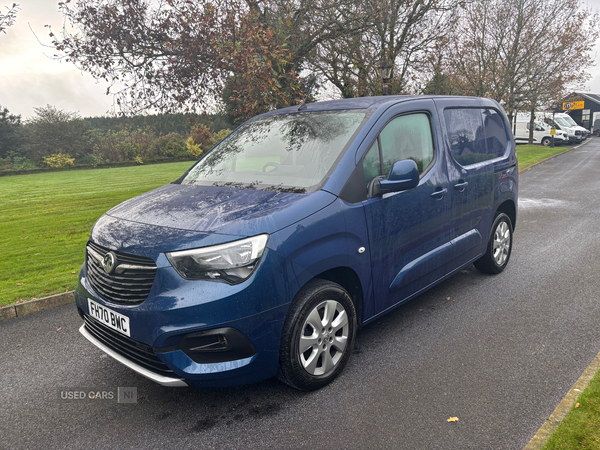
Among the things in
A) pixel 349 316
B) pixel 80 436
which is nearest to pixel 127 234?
pixel 80 436

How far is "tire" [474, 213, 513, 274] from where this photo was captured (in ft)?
17.2

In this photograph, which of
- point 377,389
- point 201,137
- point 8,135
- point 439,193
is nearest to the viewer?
point 377,389

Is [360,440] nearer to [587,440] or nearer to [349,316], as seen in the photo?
[349,316]

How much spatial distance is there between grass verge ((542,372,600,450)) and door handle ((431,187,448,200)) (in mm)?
1790

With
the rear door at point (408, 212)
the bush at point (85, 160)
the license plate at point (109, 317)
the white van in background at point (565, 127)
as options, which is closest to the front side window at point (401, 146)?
the rear door at point (408, 212)

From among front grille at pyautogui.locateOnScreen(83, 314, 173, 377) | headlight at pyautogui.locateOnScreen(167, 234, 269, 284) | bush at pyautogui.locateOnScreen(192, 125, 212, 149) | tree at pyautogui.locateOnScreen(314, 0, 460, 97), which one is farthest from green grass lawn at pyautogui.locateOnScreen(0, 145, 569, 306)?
bush at pyautogui.locateOnScreen(192, 125, 212, 149)

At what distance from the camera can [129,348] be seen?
2.88 metres

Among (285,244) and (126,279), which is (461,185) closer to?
(285,244)

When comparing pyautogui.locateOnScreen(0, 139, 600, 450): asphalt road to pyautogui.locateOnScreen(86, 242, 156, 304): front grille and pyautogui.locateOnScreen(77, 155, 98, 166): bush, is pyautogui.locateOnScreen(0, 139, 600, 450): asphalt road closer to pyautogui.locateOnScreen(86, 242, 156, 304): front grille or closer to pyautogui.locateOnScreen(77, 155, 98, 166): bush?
pyautogui.locateOnScreen(86, 242, 156, 304): front grille

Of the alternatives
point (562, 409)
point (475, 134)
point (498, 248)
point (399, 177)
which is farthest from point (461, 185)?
point (562, 409)

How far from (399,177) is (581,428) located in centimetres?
188

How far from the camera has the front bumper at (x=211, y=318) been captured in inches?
103

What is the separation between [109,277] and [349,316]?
1655 millimetres

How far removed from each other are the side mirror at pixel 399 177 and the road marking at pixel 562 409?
1.74 metres
